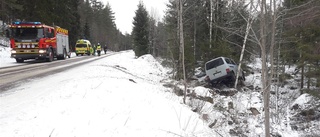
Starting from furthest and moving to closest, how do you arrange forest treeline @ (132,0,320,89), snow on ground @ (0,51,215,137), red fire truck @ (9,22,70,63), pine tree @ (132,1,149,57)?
pine tree @ (132,1,149,57) < red fire truck @ (9,22,70,63) < forest treeline @ (132,0,320,89) < snow on ground @ (0,51,215,137)

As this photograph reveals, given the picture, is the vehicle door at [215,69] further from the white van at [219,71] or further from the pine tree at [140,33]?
the pine tree at [140,33]

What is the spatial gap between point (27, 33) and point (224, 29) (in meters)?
16.1

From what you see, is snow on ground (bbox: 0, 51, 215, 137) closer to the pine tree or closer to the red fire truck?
the red fire truck

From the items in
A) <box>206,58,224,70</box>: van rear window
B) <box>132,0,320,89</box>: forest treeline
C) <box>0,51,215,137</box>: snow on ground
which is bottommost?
<box>0,51,215,137</box>: snow on ground

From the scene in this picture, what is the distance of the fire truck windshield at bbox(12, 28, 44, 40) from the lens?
1752cm

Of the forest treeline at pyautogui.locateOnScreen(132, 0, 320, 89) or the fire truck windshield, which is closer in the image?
the forest treeline at pyautogui.locateOnScreen(132, 0, 320, 89)

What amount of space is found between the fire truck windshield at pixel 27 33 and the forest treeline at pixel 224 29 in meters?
8.64

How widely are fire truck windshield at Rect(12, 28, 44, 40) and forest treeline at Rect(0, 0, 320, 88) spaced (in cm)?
864

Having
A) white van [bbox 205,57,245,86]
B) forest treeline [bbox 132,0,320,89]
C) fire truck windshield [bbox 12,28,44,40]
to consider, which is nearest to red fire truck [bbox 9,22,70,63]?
fire truck windshield [bbox 12,28,44,40]

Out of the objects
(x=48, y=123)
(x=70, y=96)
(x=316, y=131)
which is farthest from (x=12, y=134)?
(x=316, y=131)

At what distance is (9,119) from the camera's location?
4.21 m

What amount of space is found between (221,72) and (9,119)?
12.7m

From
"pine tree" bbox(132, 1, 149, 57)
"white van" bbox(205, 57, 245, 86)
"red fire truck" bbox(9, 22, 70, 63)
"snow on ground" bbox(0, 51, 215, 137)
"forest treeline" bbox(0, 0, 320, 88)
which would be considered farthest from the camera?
"pine tree" bbox(132, 1, 149, 57)

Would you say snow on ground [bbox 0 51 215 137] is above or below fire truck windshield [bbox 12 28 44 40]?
below
